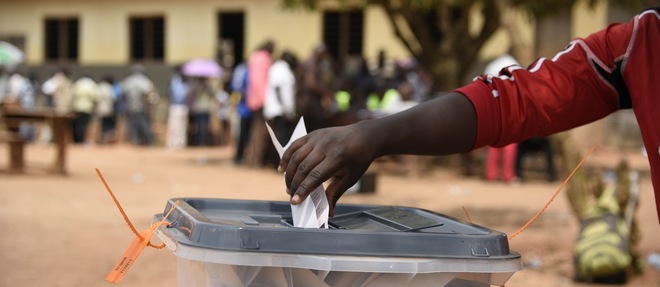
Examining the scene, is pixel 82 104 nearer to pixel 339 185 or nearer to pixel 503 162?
pixel 503 162

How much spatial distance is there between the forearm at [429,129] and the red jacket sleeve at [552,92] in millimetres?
28

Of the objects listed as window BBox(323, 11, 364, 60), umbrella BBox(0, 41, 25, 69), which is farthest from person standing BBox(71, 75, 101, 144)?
window BBox(323, 11, 364, 60)

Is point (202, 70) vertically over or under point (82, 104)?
over

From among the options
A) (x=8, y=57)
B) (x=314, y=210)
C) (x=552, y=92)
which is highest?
(x=8, y=57)

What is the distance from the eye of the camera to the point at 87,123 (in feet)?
62.8

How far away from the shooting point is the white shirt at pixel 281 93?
12195mm

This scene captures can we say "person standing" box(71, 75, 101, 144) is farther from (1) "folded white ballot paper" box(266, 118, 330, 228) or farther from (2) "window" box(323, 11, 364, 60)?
(1) "folded white ballot paper" box(266, 118, 330, 228)

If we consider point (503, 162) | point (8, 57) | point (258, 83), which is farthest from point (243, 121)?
point (8, 57)

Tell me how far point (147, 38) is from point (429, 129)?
22.8m

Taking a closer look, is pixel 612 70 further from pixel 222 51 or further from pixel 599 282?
pixel 222 51

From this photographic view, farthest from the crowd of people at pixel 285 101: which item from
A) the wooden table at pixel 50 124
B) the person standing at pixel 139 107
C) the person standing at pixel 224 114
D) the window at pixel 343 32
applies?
the window at pixel 343 32

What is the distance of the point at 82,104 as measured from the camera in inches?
744

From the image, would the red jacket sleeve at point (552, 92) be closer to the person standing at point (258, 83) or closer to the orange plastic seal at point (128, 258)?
the orange plastic seal at point (128, 258)

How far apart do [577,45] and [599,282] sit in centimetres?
393
